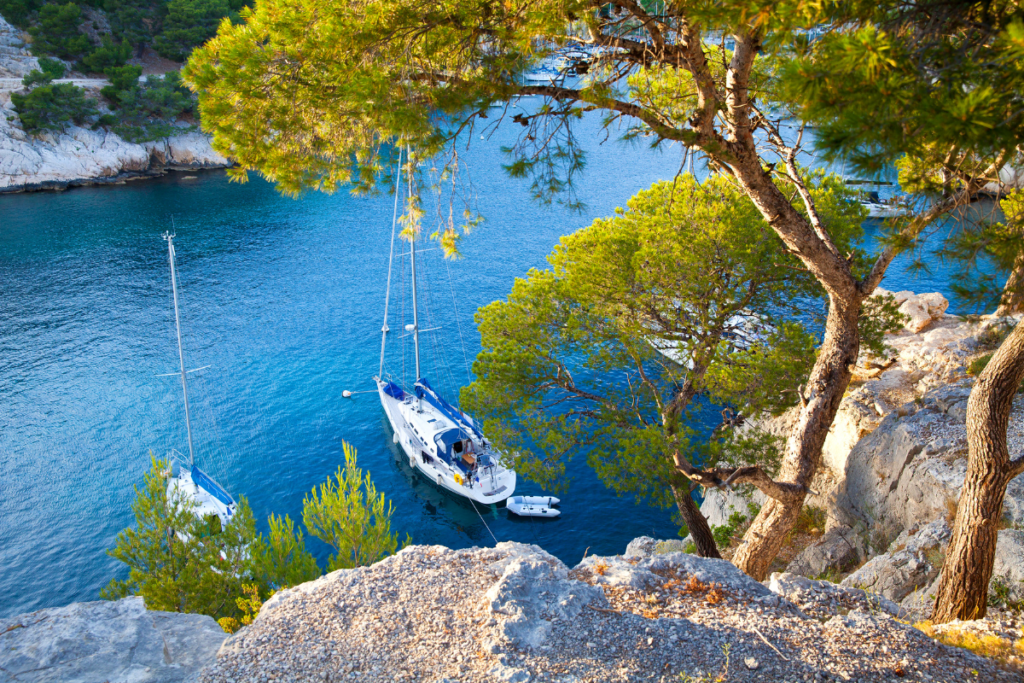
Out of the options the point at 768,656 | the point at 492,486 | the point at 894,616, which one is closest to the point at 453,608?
the point at 768,656

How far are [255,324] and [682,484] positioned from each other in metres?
28.6

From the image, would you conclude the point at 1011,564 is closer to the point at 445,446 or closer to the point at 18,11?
the point at 445,446

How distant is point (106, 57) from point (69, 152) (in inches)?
451

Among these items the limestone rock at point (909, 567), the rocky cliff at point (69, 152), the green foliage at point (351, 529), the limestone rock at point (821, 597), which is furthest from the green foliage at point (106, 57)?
the limestone rock at point (909, 567)

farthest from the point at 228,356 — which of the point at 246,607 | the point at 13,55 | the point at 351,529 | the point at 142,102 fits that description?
the point at 13,55

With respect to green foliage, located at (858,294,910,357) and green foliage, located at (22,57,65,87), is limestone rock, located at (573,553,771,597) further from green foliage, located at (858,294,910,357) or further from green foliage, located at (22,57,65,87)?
green foliage, located at (22,57,65,87)

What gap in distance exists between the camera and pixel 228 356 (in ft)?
101

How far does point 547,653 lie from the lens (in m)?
6.20

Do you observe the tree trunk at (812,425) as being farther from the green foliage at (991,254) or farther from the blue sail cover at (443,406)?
the blue sail cover at (443,406)

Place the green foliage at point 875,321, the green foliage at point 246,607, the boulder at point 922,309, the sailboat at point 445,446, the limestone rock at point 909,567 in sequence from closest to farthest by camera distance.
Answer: the limestone rock at point 909,567
the green foliage at point 875,321
the green foliage at point 246,607
the boulder at point 922,309
the sailboat at point 445,446

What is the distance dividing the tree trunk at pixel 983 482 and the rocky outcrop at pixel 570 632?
119 centimetres

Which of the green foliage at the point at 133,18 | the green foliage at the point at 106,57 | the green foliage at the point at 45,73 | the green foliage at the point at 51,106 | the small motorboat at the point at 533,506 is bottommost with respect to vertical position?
the small motorboat at the point at 533,506

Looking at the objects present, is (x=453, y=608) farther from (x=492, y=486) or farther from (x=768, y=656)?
(x=492, y=486)

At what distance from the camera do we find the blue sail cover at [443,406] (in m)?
24.5
